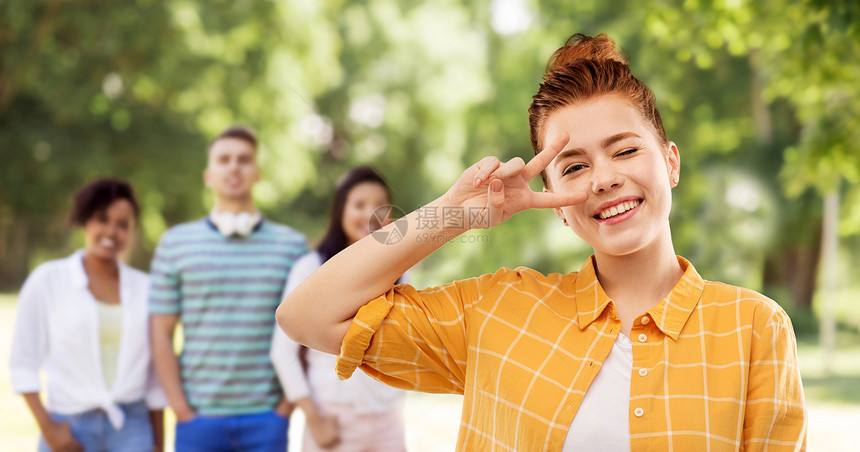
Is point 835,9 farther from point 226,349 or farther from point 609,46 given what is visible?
point 226,349

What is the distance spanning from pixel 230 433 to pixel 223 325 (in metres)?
0.47

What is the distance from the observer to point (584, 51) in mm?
1681

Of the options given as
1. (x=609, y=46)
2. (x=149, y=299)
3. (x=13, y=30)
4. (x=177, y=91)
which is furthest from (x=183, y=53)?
(x=609, y=46)

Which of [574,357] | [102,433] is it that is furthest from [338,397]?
[574,357]

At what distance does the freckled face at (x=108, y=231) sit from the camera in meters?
3.79

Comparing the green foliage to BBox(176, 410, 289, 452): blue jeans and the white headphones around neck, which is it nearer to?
the white headphones around neck

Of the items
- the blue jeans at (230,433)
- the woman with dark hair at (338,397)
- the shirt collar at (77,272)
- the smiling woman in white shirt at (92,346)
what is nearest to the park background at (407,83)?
the woman with dark hair at (338,397)

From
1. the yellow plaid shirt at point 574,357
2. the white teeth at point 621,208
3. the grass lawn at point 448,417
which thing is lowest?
the grass lawn at point 448,417

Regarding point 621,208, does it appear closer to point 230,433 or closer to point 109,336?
point 230,433

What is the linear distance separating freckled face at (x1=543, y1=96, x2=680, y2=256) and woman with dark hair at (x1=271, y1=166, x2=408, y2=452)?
5.75 ft

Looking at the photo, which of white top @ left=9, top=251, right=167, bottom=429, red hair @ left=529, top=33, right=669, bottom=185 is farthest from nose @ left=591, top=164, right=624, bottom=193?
white top @ left=9, top=251, right=167, bottom=429

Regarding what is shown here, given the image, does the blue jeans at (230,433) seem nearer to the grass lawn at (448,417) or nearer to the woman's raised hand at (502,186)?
the woman's raised hand at (502,186)

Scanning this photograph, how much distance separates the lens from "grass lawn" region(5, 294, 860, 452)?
271 inches

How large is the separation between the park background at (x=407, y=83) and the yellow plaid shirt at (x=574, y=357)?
1.95 metres
